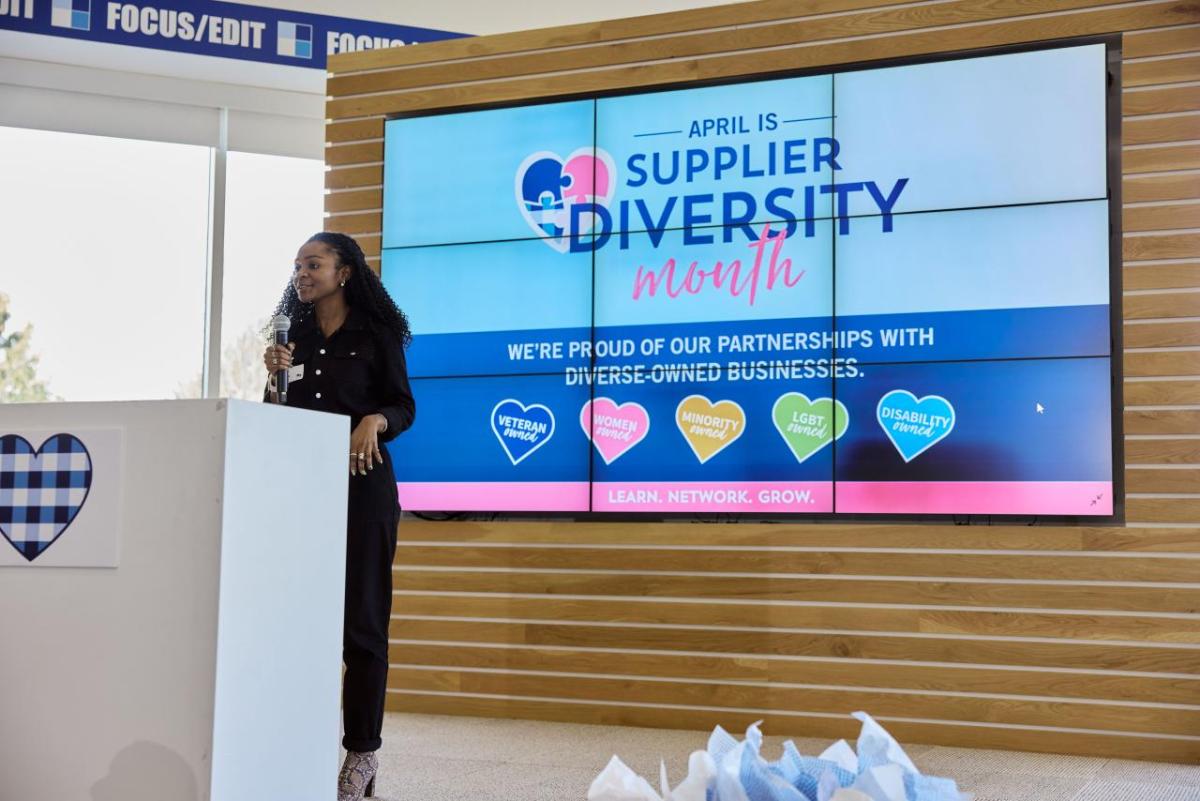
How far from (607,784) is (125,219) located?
7177 millimetres

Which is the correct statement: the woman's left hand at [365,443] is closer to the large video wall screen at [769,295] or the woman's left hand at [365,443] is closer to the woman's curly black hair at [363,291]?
the woman's curly black hair at [363,291]

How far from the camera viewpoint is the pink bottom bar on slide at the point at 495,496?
4.77 metres

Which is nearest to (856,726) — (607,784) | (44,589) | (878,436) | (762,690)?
(762,690)

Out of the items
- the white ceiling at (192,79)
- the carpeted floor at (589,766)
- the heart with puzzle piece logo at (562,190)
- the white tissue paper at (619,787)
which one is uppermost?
the white ceiling at (192,79)

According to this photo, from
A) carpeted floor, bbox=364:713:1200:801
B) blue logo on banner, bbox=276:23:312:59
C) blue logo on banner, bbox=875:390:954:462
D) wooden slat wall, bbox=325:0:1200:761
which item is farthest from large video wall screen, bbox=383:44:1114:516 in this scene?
blue logo on banner, bbox=276:23:312:59

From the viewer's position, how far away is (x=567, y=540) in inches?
187

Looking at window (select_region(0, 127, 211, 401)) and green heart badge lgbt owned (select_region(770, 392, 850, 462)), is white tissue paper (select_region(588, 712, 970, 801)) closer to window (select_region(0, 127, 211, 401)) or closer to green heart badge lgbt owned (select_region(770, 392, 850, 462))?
green heart badge lgbt owned (select_region(770, 392, 850, 462))

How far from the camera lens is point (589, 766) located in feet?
12.6

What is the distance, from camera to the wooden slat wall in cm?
409

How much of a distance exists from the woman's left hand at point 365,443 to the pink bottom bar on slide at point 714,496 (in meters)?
1.78

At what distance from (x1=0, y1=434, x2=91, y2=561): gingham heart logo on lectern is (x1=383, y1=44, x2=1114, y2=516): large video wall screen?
9.45ft

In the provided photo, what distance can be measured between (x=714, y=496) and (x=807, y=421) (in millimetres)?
438

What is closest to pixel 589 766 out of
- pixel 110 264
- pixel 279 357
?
pixel 279 357

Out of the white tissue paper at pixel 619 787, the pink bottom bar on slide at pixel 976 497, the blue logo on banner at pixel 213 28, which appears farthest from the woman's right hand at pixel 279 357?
the blue logo on banner at pixel 213 28
